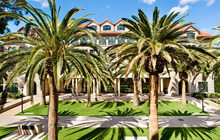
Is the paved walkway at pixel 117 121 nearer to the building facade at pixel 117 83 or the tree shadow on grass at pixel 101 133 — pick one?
the tree shadow on grass at pixel 101 133

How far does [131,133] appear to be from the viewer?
36.4ft

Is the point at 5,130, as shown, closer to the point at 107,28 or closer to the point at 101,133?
the point at 101,133

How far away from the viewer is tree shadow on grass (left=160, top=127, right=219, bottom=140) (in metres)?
10.5

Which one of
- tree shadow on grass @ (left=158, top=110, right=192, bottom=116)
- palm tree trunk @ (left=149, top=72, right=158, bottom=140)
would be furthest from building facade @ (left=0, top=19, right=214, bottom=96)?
palm tree trunk @ (left=149, top=72, right=158, bottom=140)

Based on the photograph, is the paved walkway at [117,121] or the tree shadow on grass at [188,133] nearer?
the tree shadow on grass at [188,133]

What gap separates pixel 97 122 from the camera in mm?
13516

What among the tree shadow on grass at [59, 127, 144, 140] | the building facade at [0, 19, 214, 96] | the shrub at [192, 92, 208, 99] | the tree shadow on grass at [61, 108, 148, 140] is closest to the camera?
the tree shadow on grass at [59, 127, 144, 140]

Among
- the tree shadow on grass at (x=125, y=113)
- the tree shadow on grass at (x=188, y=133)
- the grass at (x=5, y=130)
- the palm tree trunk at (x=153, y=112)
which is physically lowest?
the tree shadow on grass at (x=188, y=133)

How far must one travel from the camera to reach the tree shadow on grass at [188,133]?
34.4 feet

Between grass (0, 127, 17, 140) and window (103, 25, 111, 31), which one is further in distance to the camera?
window (103, 25, 111, 31)

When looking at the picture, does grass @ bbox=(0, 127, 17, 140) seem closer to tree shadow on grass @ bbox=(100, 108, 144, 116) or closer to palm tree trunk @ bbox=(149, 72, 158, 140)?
tree shadow on grass @ bbox=(100, 108, 144, 116)

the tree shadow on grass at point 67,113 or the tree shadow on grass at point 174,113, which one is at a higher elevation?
the tree shadow on grass at point 67,113

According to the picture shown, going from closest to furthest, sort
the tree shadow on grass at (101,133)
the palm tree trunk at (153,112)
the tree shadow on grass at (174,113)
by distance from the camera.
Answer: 1. the palm tree trunk at (153,112)
2. the tree shadow on grass at (101,133)
3. the tree shadow on grass at (174,113)

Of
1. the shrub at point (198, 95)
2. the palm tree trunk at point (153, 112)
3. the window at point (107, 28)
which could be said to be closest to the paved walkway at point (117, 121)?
the palm tree trunk at point (153, 112)
